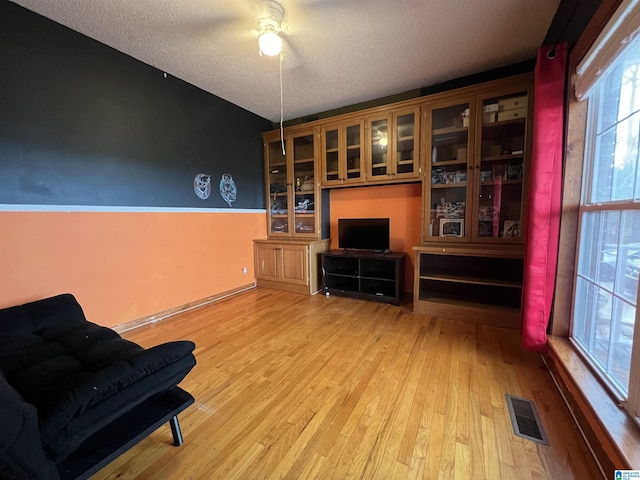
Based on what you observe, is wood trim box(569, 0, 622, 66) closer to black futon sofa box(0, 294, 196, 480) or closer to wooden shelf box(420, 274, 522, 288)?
wooden shelf box(420, 274, 522, 288)

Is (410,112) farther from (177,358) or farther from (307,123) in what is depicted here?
(177,358)

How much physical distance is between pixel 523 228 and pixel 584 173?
940 mm

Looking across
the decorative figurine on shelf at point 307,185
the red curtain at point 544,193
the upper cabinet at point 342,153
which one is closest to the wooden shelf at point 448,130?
the upper cabinet at point 342,153

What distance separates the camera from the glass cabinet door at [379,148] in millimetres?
3225

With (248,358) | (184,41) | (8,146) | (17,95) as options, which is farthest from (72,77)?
(248,358)

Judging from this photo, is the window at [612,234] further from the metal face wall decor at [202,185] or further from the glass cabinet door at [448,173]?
the metal face wall decor at [202,185]

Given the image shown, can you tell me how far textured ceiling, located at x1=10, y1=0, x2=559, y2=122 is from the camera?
1926 mm

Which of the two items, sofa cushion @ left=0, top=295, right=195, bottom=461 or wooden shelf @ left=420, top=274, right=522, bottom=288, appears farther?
wooden shelf @ left=420, top=274, right=522, bottom=288

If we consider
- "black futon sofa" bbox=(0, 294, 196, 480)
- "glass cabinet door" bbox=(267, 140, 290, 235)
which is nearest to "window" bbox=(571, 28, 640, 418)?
"black futon sofa" bbox=(0, 294, 196, 480)

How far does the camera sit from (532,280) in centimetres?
188

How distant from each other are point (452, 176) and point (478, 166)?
0.89 feet

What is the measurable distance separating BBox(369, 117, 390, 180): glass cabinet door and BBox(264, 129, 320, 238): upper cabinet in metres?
0.82

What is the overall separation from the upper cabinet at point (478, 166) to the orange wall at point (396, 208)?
417 millimetres

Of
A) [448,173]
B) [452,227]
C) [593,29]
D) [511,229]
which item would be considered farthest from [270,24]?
[511,229]
